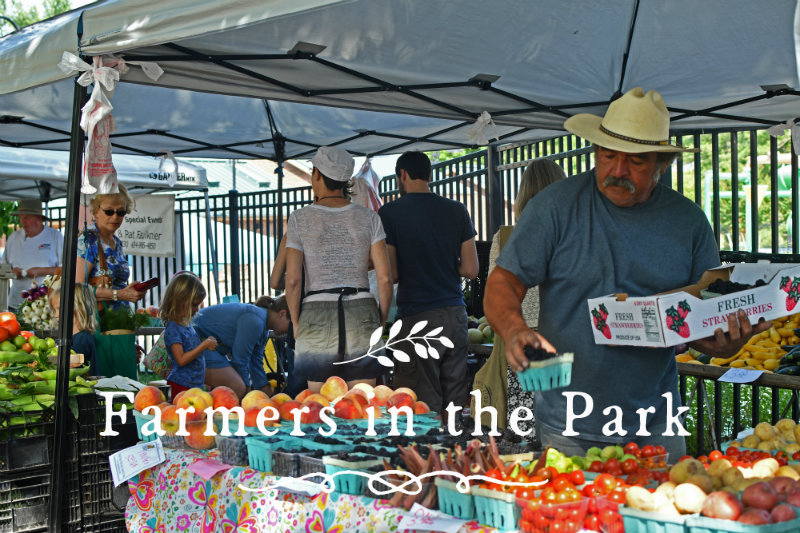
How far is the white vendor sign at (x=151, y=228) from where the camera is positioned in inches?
431

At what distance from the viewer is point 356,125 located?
Result: 7.15 m

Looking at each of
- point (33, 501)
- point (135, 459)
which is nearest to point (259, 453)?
point (135, 459)

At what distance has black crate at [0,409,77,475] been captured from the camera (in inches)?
144

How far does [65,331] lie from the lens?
3.93 m

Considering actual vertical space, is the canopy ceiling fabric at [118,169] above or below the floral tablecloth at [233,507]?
above

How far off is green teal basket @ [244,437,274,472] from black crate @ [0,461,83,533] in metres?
1.36

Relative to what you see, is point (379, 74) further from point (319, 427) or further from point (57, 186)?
point (57, 186)

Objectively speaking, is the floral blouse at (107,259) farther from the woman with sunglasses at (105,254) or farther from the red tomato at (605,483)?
the red tomato at (605,483)

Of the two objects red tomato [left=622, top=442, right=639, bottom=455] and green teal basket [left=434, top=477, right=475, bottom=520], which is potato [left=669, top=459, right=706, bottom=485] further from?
green teal basket [left=434, top=477, right=475, bottom=520]

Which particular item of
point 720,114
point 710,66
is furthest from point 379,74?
point 720,114

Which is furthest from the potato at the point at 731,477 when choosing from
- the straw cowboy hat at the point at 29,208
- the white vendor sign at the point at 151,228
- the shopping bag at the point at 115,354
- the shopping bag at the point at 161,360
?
the white vendor sign at the point at 151,228

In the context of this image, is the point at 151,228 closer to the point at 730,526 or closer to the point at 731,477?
the point at 731,477

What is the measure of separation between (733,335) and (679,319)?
0.27 m

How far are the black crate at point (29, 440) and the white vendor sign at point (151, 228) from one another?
7.22 m
